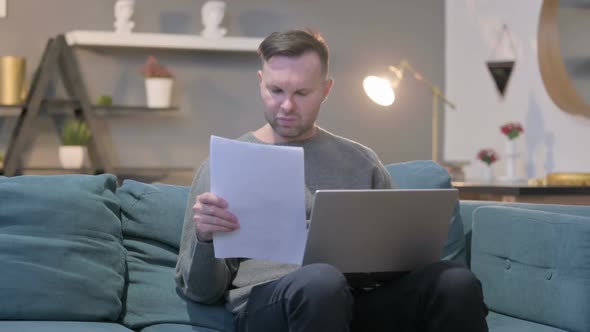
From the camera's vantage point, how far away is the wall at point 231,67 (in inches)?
193

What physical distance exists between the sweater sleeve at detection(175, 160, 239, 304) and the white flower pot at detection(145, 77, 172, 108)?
2.93m

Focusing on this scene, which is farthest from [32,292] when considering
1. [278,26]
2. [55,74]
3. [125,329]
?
[278,26]

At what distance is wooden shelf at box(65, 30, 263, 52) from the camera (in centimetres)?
478

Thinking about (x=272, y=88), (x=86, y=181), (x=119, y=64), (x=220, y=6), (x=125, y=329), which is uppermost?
(x=220, y=6)

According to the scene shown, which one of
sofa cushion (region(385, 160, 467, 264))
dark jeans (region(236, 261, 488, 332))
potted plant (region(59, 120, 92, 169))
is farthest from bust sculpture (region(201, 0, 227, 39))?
dark jeans (region(236, 261, 488, 332))

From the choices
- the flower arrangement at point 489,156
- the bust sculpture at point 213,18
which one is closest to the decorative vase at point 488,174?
the flower arrangement at point 489,156

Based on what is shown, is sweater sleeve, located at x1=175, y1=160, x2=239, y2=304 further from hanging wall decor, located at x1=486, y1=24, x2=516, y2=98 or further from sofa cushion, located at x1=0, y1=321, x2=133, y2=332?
hanging wall decor, located at x1=486, y1=24, x2=516, y2=98

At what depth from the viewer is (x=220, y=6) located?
498 centimetres

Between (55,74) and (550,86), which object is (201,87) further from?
(550,86)

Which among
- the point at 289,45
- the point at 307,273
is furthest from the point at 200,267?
the point at 289,45

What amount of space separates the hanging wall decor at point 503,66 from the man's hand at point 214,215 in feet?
10.9

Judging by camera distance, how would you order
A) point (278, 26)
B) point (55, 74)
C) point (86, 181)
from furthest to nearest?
1. point (278, 26)
2. point (55, 74)
3. point (86, 181)

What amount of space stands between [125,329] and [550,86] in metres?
3.04

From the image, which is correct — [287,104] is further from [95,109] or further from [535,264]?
[95,109]
